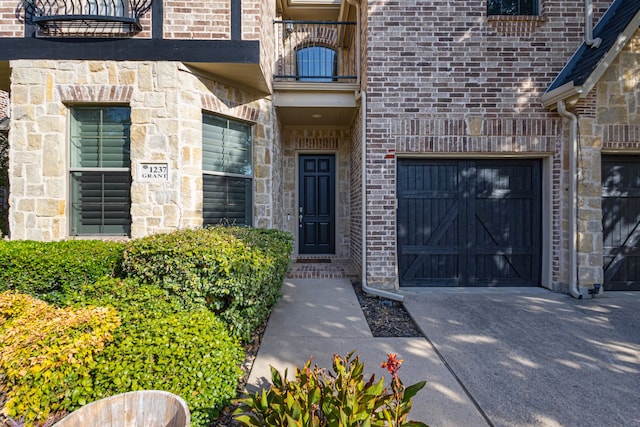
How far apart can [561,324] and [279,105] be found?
16.7ft

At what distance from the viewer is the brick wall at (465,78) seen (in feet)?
15.1

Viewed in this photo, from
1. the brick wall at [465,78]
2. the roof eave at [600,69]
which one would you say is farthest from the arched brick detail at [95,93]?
the roof eave at [600,69]

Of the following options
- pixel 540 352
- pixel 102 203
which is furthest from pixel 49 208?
pixel 540 352

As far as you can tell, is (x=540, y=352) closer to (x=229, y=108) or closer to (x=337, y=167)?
(x=337, y=167)

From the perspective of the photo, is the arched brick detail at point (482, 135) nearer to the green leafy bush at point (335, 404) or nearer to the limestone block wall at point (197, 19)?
the limestone block wall at point (197, 19)

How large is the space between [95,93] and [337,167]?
428 cm

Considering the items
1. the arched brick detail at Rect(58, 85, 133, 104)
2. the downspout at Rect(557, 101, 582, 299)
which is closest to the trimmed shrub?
the arched brick detail at Rect(58, 85, 133, 104)

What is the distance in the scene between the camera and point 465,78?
4.63 meters

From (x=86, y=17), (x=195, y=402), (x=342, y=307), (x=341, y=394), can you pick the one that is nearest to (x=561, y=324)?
(x=342, y=307)

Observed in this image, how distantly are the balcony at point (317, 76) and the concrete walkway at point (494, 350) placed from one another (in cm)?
329

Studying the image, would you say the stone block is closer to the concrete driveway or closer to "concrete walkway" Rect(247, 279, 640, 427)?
"concrete walkway" Rect(247, 279, 640, 427)

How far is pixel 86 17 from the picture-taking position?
12.8 feet

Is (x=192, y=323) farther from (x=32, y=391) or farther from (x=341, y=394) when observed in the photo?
(x=341, y=394)

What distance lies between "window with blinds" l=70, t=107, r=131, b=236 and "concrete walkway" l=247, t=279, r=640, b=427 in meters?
2.68
